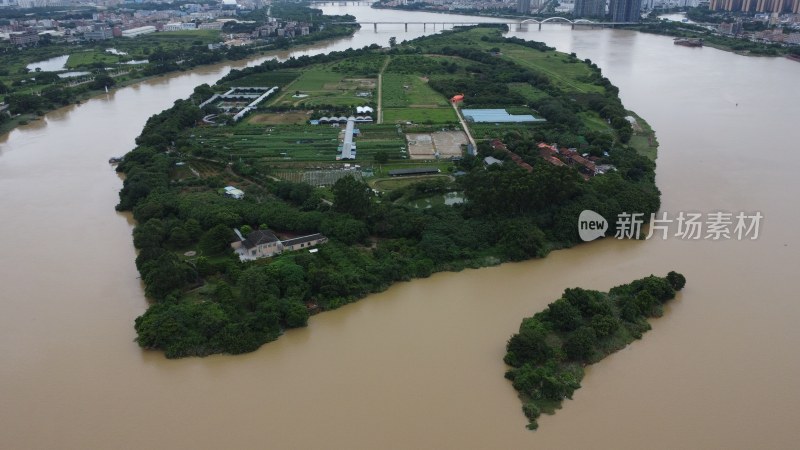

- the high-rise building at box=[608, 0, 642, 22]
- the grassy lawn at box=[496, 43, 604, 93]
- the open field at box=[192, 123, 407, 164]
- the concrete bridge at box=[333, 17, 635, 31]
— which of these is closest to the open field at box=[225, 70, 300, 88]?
the open field at box=[192, 123, 407, 164]

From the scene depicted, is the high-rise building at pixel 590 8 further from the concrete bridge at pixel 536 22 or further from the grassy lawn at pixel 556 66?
the grassy lawn at pixel 556 66

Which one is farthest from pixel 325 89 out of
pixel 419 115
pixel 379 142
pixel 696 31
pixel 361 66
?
pixel 696 31

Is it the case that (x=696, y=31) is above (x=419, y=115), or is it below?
above

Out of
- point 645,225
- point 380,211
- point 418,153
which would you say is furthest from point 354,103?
point 645,225

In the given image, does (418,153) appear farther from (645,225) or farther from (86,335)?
(86,335)

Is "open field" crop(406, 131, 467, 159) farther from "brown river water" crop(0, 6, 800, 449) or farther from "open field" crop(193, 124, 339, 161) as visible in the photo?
"brown river water" crop(0, 6, 800, 449)

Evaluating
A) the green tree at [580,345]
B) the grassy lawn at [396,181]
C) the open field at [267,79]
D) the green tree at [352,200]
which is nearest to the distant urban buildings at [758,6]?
the open field at [267,79]

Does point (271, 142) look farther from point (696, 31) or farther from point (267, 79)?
point (696, 31)
